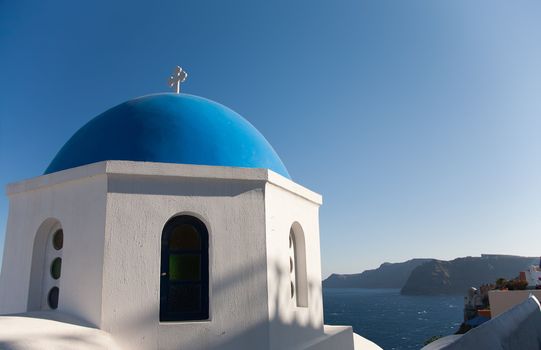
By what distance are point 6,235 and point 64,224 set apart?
1410 millimetres

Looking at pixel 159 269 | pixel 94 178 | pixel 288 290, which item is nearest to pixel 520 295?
pixel 288 290

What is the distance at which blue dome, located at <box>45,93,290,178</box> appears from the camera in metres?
5.29

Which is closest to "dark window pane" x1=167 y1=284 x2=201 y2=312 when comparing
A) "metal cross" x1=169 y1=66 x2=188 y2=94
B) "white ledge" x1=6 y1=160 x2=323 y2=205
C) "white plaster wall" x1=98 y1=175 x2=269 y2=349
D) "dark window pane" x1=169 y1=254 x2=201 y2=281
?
"dark window pane" x1=169 y1=254 x2=201 y2=281

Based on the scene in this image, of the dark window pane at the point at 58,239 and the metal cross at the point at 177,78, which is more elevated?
the metal cross at the point at 177,78

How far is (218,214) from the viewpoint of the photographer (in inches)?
193

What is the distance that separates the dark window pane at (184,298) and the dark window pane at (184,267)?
103 millimetres

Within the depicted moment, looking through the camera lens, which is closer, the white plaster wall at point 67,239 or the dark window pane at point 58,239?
the white plaster wall at point 67,239

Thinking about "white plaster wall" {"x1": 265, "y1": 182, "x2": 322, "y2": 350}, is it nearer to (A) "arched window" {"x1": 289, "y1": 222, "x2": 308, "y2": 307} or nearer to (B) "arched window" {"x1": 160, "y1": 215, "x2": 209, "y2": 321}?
(A) "arched window" {"x1": 289, "y1": 222, "x2": 308, "y2": 307}

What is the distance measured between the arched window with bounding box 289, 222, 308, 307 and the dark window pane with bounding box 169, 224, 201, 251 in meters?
1.63

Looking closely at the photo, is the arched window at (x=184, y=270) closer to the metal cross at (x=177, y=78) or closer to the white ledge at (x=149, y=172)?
the white ledge at (x=149, y=172)

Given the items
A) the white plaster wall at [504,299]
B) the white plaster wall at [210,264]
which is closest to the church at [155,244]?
the white plaster wall at [210,264]

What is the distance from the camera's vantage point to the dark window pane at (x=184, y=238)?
4898 millimetres

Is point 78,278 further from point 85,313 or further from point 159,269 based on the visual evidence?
point 159,269

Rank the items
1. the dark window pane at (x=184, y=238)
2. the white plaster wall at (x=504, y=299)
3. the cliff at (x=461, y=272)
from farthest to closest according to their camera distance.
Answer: the cliff at (x=461, y=272) < the white plaster wall at (x=504, y=299) < the dark window pane at (x=184, y=238)
